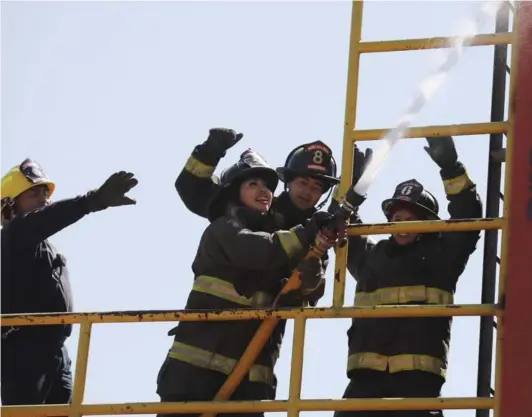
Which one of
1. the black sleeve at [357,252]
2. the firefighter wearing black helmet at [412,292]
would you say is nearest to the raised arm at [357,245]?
the black sleeve at [357,252]

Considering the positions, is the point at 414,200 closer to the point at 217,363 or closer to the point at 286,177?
the point at 286,177

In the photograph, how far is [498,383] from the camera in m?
5.18

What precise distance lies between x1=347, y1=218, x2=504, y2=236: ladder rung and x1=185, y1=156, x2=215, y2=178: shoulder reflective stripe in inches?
54.0

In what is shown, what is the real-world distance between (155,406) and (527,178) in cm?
191

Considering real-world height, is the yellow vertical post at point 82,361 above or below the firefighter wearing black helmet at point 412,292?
below

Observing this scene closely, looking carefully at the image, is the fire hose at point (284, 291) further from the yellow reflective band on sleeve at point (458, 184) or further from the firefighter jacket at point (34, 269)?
the firefighter jacket at point (34, 269)

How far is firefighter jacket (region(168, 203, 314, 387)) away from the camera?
5984mm

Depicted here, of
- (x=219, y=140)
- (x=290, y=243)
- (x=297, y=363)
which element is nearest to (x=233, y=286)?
(x=290, y=243)

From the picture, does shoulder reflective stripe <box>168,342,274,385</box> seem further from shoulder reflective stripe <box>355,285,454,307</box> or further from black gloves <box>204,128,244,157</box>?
black gloves <box>204,128,244,157</box>

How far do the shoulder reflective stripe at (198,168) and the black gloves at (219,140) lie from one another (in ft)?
0.28

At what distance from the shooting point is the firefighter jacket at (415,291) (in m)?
6.27

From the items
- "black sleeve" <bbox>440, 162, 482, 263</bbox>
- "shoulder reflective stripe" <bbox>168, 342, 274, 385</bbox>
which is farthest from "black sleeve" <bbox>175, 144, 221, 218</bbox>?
"black sleeve" <bbox>440, 162, 482, 263</bbox>

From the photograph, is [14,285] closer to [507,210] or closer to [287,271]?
[287,271]

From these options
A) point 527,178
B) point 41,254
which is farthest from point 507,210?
point 41,254
